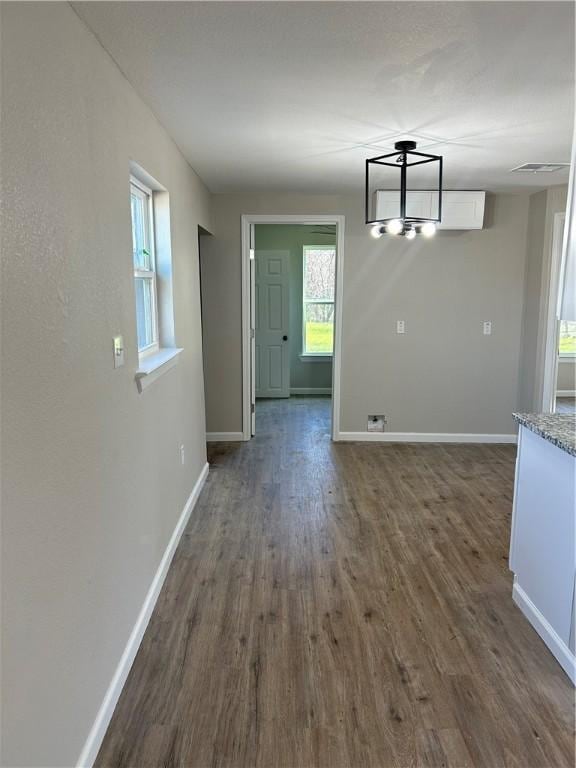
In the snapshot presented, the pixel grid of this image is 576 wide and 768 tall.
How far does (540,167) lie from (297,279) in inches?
155

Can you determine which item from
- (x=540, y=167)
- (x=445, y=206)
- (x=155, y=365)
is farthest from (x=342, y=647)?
(x=445, y=206)

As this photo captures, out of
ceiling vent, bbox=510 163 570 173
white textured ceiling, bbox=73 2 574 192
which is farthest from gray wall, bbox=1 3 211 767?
ceiling vent, bbox=510 163 570 173

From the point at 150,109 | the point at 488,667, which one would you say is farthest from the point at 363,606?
the point at 150,109

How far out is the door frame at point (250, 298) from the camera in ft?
15.9

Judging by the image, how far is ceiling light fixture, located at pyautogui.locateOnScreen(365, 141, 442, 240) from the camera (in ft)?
10.1

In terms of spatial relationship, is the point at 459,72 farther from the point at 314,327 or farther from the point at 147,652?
the point at 314,327

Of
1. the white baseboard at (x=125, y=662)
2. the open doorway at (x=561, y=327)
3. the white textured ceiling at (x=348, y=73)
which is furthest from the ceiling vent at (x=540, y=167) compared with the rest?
the white baseboard at (x=125, y=662)

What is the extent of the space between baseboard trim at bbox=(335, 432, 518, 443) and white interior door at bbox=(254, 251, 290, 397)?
223 cm

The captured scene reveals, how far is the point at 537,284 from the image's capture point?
4.73m

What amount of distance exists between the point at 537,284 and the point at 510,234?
1.75 ft

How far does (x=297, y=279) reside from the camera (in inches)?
287

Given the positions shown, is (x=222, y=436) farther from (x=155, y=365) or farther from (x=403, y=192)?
(x=403, y=192)

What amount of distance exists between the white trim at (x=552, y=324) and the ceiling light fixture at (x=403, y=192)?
3.41 feet

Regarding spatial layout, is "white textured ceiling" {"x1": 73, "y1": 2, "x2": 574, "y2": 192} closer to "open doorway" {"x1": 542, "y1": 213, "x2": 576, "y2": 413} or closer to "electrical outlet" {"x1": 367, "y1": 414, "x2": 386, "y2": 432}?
"open doorway" {"x1": 542, "y1": 213, "x2": 576, "y2": 413}
